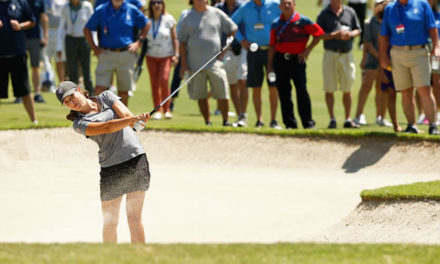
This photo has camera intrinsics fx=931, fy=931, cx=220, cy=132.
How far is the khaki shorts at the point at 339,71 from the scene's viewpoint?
15.5 m

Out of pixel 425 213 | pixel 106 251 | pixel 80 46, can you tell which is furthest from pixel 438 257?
pixel 80 46

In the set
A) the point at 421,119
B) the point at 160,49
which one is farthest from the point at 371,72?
the point at 160,49

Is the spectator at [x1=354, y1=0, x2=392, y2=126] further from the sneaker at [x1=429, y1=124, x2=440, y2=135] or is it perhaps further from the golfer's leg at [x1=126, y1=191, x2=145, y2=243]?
the golfer's leg at [x1=126, y1=191, x2=145, y2=243]

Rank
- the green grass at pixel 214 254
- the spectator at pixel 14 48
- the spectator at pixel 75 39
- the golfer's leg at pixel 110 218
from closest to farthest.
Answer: the green grass at pixel 214 254 → the golfer's leg at pixel 110 218 → the spectator at pixel 14 48 → the spectator at pixel 75 39

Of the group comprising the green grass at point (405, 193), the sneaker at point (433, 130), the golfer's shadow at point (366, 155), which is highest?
the green grass at point (405, 193)

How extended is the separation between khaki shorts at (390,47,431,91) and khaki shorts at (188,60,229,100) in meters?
2.66

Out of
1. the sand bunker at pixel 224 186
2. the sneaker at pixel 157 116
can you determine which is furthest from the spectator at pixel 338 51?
the sneaker at pixel 157 116

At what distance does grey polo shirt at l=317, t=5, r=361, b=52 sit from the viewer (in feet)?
49.7

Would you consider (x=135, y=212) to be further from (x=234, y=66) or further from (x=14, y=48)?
(x=234, y=66)

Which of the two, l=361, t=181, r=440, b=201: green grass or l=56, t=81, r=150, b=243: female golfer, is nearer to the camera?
l=56, t=81, r=150, b=243: female golfer

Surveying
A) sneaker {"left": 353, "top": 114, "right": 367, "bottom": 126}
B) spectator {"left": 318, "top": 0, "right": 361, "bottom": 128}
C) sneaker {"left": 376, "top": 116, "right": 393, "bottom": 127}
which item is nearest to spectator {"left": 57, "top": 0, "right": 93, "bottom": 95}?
spectator {"left": 318, "top": 0, "right": 361, "bottom": 128}

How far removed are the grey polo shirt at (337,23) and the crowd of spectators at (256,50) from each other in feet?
0.05

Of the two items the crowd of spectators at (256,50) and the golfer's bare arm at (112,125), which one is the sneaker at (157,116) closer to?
the crowd of spectators at (256,50)

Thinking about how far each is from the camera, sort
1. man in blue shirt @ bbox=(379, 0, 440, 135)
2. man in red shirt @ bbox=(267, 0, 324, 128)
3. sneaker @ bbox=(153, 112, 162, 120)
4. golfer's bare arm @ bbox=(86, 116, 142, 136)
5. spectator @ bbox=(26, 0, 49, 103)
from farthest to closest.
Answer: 1. spectator @ bbox=(26, 0, 49, 103)
2. sneaker @ bbox=(153, 112, 162, 120)
3. man in red shirt @ bbox=(267, 0, 324, 128)
4. man in blue shirt @ bbox=(379, 0, 440, 135)
5. golfer's bare arm @ bbox=(86, 116, 142, 136)
